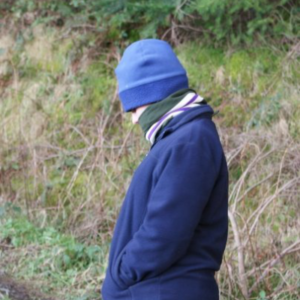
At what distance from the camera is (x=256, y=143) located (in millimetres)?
6133

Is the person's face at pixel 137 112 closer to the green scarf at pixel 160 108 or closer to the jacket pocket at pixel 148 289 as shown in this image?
the green scarf at pixel 160 108

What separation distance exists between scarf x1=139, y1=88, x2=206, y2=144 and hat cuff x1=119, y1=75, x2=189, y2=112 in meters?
0.03

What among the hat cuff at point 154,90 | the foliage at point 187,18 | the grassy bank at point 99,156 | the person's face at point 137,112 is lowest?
the grassy bank at point 99,156

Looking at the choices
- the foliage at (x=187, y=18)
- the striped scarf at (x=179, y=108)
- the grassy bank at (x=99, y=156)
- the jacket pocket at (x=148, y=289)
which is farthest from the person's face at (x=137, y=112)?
the foliage at (x=187, y=18)

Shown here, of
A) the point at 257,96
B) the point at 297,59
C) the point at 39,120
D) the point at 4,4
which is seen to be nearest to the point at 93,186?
the point at 39,120

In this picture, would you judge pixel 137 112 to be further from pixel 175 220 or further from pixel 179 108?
pixel 175 220

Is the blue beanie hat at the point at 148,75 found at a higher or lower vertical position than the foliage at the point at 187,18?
higher

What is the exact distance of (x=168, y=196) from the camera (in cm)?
232

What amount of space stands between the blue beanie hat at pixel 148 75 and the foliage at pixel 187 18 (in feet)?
13.0

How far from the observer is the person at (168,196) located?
2346 millimetres

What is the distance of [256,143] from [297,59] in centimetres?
129

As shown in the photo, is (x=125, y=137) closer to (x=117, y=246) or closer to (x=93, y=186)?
(x=93, y=186)

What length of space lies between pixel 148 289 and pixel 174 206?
1.34 ft

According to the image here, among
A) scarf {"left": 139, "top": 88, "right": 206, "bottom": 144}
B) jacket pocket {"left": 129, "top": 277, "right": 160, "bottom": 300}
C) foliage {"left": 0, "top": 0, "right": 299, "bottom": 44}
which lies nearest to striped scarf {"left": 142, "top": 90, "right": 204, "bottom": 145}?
scarf {"left": 139, "top": 88, "right": 206, "bottom": 144}
